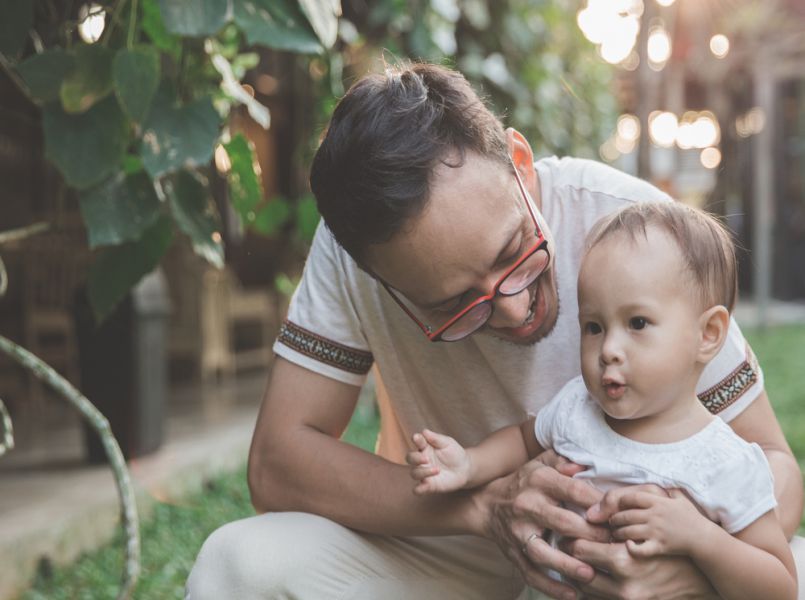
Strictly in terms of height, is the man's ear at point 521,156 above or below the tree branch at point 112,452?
above

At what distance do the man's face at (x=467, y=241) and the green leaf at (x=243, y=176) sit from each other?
25.5 inches

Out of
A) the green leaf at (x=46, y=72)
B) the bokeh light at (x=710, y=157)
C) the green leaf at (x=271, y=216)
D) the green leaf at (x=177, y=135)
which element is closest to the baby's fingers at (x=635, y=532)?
the green leaf at (x=177, y=135)

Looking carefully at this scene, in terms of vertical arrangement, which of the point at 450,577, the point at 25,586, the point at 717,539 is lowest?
the point at 25,586

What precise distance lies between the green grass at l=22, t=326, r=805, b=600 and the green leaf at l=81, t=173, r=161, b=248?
1.33 metres

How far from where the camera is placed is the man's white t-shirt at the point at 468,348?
71.7 inches

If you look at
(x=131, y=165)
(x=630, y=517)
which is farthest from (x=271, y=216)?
(x=630, y=517)

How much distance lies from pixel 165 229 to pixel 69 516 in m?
1.63

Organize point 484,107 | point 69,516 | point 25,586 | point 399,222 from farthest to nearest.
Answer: point 69,516
point 25,586
point 484,107
point 399,222

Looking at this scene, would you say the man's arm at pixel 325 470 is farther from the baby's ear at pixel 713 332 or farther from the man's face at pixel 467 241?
the baby's ear at pixel 713 332

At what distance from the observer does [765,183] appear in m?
10.6

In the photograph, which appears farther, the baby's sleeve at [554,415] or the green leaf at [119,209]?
the green leaf at [119,209]

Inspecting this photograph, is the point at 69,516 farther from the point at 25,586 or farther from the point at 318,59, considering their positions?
the point at 318,59

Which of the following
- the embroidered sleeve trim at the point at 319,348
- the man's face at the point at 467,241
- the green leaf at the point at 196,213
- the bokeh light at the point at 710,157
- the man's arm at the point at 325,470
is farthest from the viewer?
the bokeh light at the point at 710,157

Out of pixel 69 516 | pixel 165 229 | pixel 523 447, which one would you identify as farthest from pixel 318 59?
pixel 523 447
